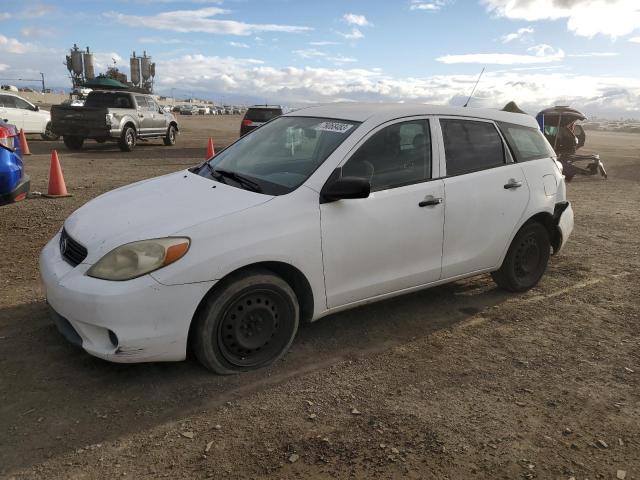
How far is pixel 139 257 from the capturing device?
3061 millimetres

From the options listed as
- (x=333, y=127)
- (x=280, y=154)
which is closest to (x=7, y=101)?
(x=280, y=154)

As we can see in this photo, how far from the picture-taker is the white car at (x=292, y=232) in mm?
→ 3072

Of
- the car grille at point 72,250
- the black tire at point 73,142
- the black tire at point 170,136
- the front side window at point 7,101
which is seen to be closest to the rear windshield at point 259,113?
the black tire at point 170,136

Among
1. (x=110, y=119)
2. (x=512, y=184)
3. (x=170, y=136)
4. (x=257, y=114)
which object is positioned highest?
(x=257, y=114)

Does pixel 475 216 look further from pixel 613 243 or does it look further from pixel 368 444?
pixel 613 243

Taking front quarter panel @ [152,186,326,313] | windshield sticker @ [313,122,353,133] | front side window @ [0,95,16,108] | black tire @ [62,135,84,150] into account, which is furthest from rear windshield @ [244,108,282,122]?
front quarter panel @ [152,186,326,313]

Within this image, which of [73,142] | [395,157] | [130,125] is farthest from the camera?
[130,125]

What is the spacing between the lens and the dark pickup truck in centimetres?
1572

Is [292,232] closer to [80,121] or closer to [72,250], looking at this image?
[72,250]

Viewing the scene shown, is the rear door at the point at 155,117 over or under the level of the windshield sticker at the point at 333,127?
over

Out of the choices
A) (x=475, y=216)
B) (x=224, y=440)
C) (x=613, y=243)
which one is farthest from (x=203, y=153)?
(x=224, y=440)

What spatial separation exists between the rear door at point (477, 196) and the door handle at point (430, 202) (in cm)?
10

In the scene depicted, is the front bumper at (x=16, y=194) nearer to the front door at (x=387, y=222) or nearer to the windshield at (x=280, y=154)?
the windshield at (x=280, y=154)

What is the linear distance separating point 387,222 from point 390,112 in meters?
0.89
